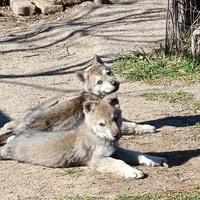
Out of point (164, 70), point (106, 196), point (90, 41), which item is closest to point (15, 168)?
point (106, 196)

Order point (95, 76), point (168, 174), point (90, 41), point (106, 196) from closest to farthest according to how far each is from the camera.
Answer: point (106, 196) < point (168, 174) < point (95, 76) < point (90, 41)

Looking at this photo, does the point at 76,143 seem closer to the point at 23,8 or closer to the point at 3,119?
the point at 3,119

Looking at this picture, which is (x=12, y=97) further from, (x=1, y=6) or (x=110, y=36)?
(x=1, y=6)

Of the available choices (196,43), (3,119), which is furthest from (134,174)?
(196,43)

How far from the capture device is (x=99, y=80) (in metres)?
7.35

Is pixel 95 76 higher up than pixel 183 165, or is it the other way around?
pixel 95 76

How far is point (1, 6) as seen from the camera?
1559 centimetres

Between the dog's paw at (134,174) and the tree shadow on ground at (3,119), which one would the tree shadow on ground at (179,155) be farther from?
the tree shadow on ground at (3,119)

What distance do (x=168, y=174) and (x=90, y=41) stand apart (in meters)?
5.95

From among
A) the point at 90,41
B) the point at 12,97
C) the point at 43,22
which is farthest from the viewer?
the point at 43,22

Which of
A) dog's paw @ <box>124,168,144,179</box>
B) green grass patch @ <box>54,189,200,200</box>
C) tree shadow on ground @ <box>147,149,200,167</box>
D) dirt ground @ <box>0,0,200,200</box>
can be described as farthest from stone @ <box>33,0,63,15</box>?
green grass patch @ <box>54,189,200,200</box>

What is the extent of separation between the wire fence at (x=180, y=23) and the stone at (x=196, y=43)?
0.30 m

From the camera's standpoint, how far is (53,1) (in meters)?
14.9

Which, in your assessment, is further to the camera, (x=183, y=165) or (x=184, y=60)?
(x=184, y=60)
